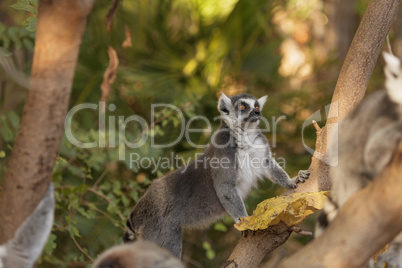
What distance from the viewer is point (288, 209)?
9.74ft

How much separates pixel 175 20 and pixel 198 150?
2196mm

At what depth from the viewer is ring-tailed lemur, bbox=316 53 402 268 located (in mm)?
2182

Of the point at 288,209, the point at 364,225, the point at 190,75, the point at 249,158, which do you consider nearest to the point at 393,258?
the point at 364,225

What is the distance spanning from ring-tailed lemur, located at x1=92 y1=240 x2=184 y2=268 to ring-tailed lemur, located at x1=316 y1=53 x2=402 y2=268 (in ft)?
2.66

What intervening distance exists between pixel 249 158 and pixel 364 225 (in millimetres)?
2013

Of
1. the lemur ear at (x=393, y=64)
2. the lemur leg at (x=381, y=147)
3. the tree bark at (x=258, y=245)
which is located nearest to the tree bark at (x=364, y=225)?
the lemur leg at (x=381, y=147)

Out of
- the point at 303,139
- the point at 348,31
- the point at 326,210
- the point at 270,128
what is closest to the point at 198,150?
the point at 270,128

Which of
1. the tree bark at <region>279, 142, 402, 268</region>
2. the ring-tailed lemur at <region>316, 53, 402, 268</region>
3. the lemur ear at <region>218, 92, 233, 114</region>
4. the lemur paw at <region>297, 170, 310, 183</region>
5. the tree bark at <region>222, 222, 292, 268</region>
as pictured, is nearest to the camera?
the tree bark at <region>279, 142, 402, 268</region>

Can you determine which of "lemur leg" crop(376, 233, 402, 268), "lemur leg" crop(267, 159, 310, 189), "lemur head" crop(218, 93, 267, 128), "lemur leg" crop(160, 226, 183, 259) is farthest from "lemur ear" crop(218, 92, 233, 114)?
"lemur leg" crop(376, 233, 402, 268)

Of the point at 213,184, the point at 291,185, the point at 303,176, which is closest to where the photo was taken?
the point at 303,176

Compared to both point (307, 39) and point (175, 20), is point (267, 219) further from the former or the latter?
point (307, 39)

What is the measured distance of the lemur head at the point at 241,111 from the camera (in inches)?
161

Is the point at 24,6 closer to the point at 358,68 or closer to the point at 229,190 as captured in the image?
the point at 229,190

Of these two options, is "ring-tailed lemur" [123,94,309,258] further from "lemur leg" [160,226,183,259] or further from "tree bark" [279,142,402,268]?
"tree bark" [279,142,402,268]
